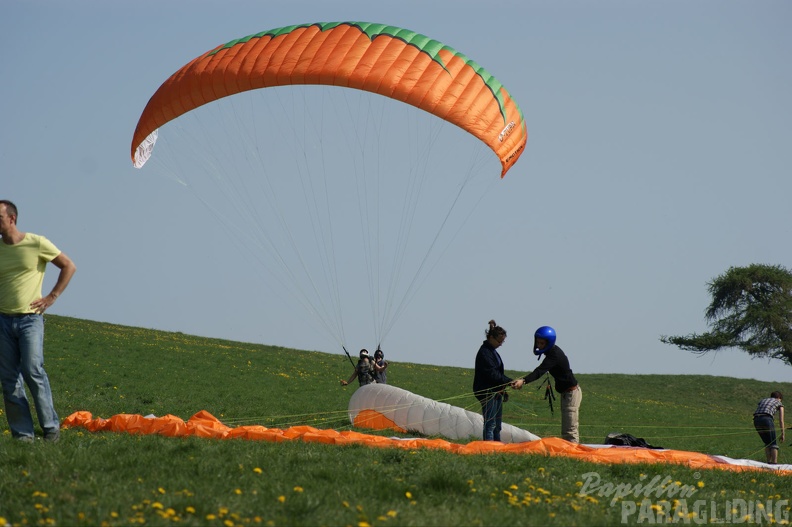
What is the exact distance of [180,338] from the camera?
38656 millimetres

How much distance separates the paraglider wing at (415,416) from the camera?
1452 centimetres

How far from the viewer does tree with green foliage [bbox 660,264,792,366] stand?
168ft

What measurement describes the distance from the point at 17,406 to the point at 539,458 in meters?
5.14

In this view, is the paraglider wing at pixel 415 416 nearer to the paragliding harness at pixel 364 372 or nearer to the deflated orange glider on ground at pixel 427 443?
the paragliding harness at pixel 364 372

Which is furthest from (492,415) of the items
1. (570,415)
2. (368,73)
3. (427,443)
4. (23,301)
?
(23,301)

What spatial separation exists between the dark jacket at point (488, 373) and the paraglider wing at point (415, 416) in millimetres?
1866

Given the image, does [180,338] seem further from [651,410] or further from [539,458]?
[539,458]

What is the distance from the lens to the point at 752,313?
52.4 m

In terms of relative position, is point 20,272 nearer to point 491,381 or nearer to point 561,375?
point 491,381

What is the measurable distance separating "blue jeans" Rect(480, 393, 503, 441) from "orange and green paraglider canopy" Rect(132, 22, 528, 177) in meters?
4.99

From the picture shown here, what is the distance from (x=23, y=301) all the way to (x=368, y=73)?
8186 mm

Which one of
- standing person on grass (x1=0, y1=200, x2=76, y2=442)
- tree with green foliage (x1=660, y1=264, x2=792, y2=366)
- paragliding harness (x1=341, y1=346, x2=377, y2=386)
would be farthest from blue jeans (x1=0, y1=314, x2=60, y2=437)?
tree with green foliage (x1=660, y1=264, x2=792, y2=366)

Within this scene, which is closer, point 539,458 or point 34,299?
point 34,299

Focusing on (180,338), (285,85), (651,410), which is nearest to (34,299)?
(285,85)
